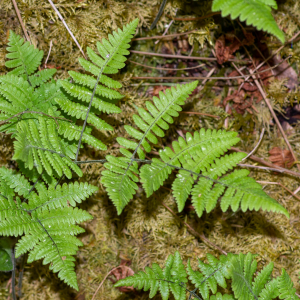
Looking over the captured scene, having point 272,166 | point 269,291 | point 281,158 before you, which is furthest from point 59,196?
point 281,158

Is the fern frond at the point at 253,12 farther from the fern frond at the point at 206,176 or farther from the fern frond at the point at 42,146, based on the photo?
the fern frond at the point at 42,146

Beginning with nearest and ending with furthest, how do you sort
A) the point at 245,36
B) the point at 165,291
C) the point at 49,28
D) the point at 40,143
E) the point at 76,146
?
the point at 40,143 → the point at 165,291 → the point at 76,146 → the point at 49,28 → the point at 245,36

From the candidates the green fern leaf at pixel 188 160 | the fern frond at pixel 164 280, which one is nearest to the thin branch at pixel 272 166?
the green fern leaf at pixel 188 160

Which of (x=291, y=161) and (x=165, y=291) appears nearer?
(x=165, y=291)

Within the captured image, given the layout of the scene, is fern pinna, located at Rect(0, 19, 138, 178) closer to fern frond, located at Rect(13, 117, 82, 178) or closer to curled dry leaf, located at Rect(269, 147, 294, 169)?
fern frond, located at Rect(13, 117, 82, 178)

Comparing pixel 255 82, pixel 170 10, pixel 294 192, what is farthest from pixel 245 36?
pixel 294 192

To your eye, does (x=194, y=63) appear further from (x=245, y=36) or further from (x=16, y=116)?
(x=16, y=116)

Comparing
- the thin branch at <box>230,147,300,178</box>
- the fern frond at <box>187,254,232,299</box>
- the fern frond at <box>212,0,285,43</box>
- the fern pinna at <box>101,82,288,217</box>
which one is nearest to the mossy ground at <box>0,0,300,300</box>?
the thin branch at <box>230,147,300,178</box>
